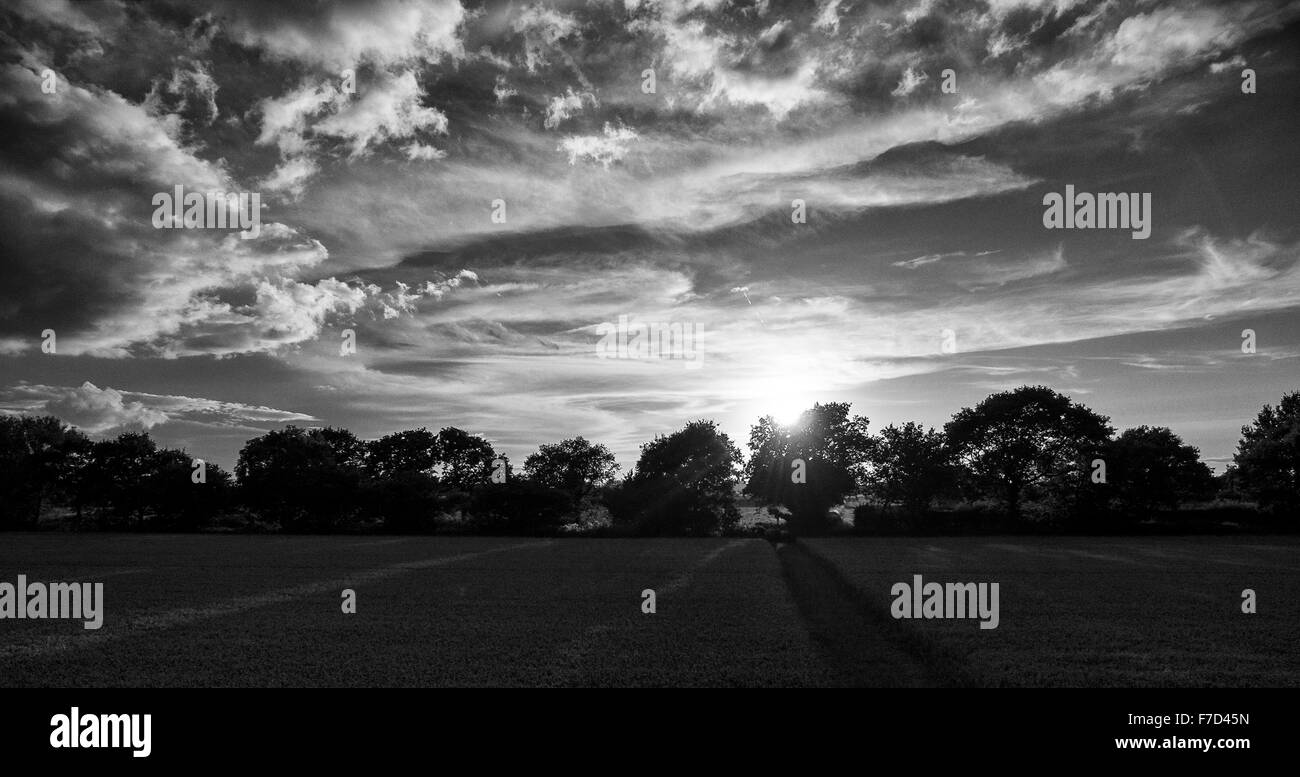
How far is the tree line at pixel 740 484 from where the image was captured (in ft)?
270

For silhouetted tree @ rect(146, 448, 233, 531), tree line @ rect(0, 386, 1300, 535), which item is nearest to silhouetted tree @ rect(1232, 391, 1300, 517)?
tree line @ rect(0, 386, 1300, 535)

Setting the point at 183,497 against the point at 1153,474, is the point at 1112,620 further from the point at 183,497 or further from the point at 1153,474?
the point at 183,497

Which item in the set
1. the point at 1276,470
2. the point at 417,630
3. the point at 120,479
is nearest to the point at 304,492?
the point at 120,479

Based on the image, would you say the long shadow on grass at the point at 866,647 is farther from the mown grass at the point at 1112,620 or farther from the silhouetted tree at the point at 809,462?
the silhouetted tree at the point at 809,462

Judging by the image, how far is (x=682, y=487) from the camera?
92.1 m

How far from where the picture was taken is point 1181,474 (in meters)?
82.9

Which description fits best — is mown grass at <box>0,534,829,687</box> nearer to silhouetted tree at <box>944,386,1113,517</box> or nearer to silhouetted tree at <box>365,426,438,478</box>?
silhouetted tree at <box>944,386,1113,517</box>

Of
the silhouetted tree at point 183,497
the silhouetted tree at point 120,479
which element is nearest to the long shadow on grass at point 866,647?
the silhouetted tree at point 183,497

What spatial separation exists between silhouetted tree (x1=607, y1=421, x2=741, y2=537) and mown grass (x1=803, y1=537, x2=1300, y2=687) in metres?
42.8

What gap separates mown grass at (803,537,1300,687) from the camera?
53.3 feet
